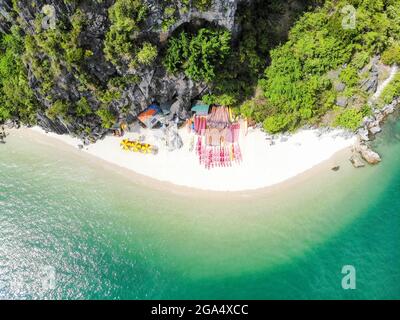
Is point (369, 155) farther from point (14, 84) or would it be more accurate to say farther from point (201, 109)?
point (14, 84)

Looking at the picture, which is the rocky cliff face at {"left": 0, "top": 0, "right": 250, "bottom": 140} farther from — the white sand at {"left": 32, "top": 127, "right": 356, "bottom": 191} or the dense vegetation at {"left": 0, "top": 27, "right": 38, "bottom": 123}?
the white sand at {"left": 32, "top": 127, "right": 356, "bottom": 191}

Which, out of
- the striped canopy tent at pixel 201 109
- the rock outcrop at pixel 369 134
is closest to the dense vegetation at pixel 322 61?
the rock outcrop at pixel 369 134

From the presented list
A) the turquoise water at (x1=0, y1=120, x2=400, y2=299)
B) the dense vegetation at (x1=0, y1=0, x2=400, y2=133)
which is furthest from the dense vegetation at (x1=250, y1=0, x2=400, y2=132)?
the turquoise water at (x1=0, y1=120, x2=400, y2=299)

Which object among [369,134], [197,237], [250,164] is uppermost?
[369,134]

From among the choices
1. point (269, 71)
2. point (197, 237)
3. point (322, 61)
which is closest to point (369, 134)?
point (322, 61)

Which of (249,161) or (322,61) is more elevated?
(322,61)

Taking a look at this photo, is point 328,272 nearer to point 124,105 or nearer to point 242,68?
point 242,68
